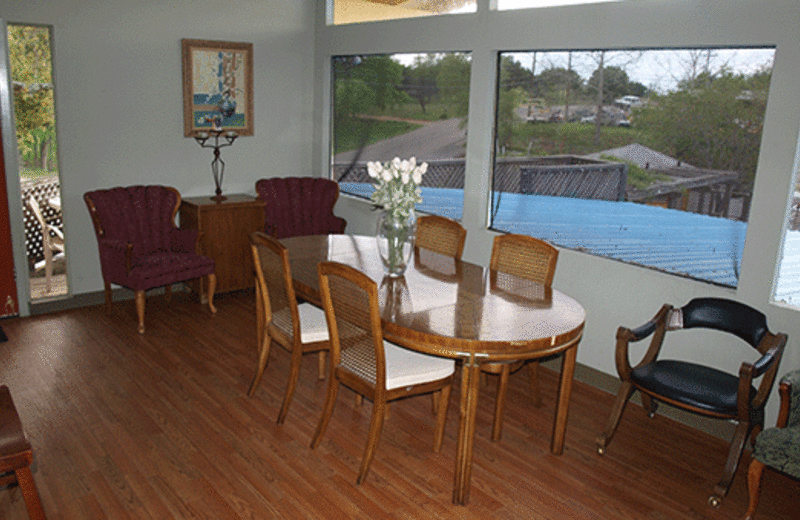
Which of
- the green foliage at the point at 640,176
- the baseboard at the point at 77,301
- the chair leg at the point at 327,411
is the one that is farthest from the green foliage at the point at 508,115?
the baseboard at the point at 77,301

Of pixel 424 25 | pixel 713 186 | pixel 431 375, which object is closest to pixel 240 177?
pixel 424 25

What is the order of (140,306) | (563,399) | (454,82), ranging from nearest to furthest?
(563,399)
(140,306)
(454,82)

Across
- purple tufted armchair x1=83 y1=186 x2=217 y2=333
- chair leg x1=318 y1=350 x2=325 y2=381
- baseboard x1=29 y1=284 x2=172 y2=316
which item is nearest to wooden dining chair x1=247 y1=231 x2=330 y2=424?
chair leg x1=318 y1=350 x2=325 y2=381

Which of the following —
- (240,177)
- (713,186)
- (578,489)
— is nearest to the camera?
(578,489)

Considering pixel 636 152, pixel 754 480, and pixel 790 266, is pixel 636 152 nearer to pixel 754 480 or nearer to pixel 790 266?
pixel 790 266

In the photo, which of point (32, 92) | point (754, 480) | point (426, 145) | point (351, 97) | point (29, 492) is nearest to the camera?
point (29, 492)

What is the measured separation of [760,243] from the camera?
3.56 metres

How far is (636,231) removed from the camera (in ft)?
13.7

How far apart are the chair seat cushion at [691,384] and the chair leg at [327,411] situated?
5.01ft

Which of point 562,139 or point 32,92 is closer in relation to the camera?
point 562,139

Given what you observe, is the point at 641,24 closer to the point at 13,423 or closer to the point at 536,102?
the point at 536,102

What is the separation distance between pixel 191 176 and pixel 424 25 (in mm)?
2407

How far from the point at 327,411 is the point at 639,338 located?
1.64m

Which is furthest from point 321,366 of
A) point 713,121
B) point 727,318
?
point 713,121
